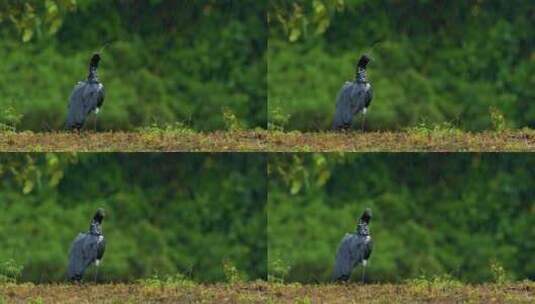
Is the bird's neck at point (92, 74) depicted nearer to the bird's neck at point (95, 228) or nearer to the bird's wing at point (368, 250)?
the bird's neck at point (95, 228)

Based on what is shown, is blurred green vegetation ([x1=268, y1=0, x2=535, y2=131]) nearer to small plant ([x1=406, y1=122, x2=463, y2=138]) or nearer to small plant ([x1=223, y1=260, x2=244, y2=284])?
small plant ([x1=406, y1=122, x2=463, y2=138])

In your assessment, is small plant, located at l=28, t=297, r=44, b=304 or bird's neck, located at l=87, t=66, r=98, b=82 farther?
bird's neck, located at l=87, t=66, r=98, b=82

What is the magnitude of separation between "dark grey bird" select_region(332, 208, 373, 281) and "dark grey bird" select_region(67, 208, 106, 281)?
313 cm

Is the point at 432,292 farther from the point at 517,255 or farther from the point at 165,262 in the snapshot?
the point at 165,262

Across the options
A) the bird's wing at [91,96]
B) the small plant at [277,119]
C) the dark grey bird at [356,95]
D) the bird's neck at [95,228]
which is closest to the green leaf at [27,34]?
the bird's wing at [91,96]

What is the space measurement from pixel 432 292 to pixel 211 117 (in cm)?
405

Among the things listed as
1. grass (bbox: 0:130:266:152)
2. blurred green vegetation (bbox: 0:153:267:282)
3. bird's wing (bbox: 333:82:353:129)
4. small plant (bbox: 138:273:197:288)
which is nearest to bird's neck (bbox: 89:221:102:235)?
blurred green vegetation (bbox: 0:153:267:282)

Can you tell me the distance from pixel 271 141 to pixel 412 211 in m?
2.23

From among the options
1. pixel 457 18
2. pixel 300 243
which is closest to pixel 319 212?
pixel 300 243

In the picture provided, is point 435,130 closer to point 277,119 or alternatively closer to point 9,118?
point 277,119

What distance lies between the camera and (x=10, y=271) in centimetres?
1989

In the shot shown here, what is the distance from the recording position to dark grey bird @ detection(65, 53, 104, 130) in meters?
21.0

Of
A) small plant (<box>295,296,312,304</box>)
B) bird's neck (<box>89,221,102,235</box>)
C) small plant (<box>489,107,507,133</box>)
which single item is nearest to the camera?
small plant (<box>295,296,312,304</box>)

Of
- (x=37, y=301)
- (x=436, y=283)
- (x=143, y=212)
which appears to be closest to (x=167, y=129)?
(x=143, y=212)
